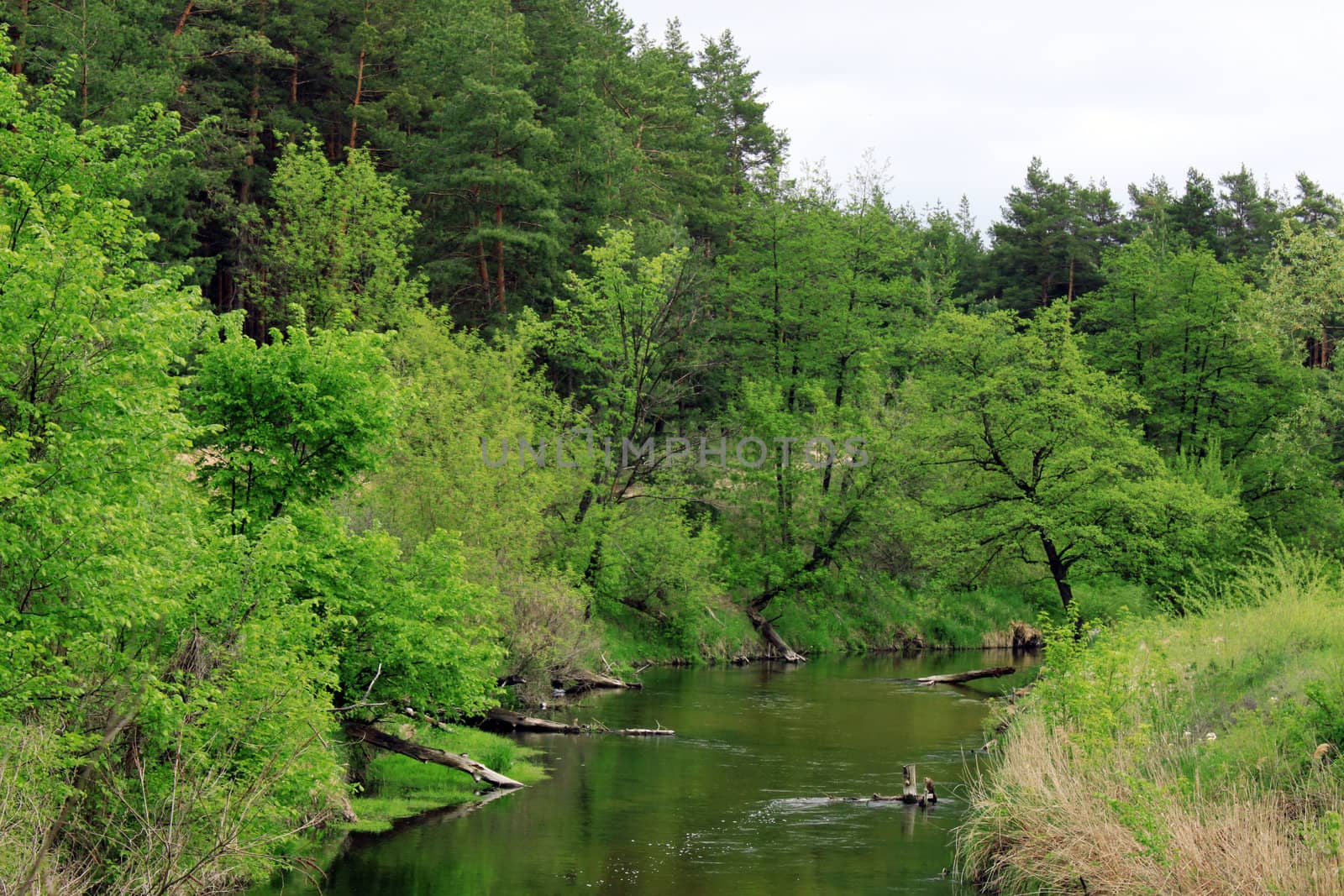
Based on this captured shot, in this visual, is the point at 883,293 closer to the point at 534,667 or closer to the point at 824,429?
the point at 824,429

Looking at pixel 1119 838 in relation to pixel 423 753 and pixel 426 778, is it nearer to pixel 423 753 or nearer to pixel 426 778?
pixel 423 753

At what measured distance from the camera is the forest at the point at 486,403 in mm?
13789

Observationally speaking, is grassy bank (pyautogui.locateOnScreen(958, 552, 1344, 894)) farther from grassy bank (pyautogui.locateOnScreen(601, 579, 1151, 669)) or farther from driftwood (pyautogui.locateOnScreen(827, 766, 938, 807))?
grassy bank (pyautogui.locateOnScreen(601, 579, 1151, 669))

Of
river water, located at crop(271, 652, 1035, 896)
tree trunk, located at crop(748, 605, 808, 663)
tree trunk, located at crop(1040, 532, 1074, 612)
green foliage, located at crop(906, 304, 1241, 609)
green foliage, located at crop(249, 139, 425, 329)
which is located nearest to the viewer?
river water, located at crop(271, 652, 1035, 896)

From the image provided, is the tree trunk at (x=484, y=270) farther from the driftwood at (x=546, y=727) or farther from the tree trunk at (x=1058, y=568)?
the driftwood at (x=546, y=727)

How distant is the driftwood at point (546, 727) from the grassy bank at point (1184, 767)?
31.9 ft

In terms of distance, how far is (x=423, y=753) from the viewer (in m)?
20.7

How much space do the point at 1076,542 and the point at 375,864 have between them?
963 inches

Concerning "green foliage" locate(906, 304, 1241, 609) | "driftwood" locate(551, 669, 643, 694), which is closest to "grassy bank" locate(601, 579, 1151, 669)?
"driftwood" locate(551, 669, 643, 694)

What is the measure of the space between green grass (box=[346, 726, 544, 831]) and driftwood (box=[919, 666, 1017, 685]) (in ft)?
48.5

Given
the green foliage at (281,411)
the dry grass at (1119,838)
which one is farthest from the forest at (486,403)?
the dry grass at (1119,838)

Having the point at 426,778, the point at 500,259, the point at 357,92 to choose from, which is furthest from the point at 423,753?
the point at 357,92

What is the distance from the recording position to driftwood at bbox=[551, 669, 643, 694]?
31547 mm

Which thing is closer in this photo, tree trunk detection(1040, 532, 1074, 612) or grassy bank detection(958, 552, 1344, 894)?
grassy bank detection(958, 552, 1344, 894)
